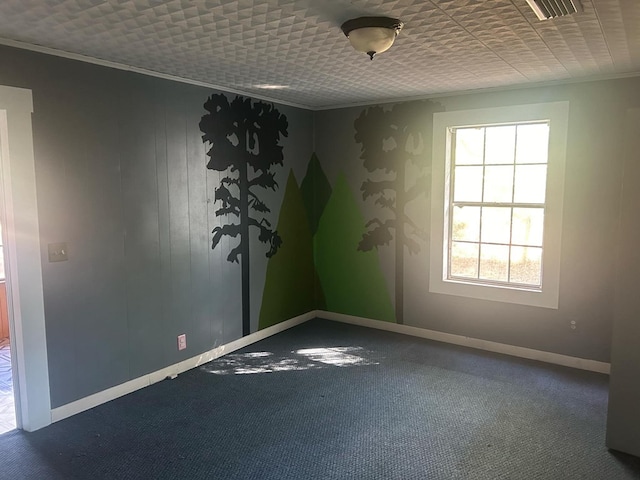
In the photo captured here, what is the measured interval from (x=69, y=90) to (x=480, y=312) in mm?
3655

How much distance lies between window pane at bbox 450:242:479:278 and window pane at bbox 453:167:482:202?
43 centimetres

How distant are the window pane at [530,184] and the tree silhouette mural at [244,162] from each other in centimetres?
219

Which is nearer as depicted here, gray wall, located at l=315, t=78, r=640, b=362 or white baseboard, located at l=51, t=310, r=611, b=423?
white baseboard, located at l=51, t=310, r=611, b=423

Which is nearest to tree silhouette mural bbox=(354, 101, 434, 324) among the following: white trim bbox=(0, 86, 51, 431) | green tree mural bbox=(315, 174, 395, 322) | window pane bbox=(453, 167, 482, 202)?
green tree mural bbox=(315, 174, 395, 322)

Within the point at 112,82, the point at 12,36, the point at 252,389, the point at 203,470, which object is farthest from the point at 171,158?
the point at 203,470

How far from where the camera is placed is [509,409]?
3168mm

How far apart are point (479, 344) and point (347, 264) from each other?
1524mm

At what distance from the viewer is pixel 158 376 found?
3625mm

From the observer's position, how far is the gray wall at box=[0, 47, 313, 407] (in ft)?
9.61

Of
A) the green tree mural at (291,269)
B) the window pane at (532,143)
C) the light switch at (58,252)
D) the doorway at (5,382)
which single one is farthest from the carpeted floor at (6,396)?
the window pane at (532,143)

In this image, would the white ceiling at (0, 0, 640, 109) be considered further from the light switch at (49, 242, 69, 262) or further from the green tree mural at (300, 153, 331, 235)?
the green tree mural at (300, 153, 331, 235)

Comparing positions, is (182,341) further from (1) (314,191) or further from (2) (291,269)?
(1) (314,191)

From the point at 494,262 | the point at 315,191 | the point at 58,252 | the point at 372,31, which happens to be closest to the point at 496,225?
the point at 494,262

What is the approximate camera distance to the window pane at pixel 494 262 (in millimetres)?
4211
